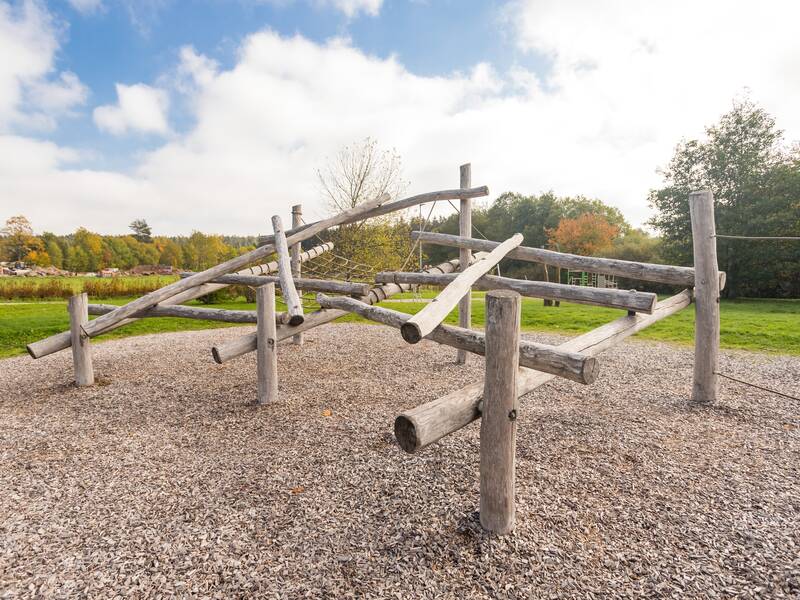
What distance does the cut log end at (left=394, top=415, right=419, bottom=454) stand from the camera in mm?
2213

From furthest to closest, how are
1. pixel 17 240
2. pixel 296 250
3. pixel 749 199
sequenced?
pixel 17 240 < pixel 749 199 < pixel 296 250

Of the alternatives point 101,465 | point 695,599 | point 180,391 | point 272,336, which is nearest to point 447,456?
point 695,599

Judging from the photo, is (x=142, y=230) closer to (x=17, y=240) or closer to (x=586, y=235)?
(x=17, y=240)

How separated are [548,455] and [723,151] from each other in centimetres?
2270

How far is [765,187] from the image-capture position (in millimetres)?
18734

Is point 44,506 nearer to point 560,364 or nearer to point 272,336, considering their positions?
point 272,336

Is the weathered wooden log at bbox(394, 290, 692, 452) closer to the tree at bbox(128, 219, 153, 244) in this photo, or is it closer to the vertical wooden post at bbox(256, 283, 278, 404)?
the vertical wooden post at bbox(256, 283, 278, 404)

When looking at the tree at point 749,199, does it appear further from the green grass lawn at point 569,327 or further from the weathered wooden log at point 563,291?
the weathered wooden log at point 563,291

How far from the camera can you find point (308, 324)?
566 cm

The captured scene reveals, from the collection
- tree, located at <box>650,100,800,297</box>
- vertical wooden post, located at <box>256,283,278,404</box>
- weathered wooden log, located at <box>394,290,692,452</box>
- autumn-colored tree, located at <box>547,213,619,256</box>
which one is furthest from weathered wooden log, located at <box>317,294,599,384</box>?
autumn-colored tree, located at <box>547,213,619,256</box>

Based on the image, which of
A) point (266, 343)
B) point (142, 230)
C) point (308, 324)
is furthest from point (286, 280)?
point (142, 230)

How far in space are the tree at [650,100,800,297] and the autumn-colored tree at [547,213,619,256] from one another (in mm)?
11397

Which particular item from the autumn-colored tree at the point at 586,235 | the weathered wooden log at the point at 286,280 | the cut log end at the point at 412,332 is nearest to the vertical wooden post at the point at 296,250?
the weathered wooden log at the point at 286,280

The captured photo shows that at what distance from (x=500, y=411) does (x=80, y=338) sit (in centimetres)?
564
